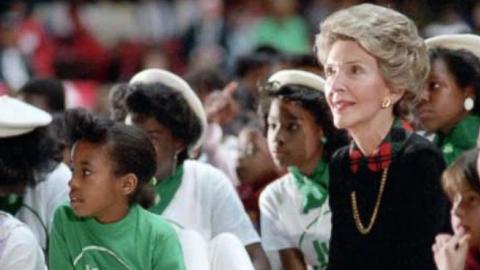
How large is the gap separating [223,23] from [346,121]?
6.28m

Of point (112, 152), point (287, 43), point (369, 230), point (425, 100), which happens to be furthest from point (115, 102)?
point (287, 43)

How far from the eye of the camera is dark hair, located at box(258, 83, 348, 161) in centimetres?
487

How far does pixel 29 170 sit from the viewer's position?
15.7ft

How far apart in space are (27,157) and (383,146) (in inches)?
49.4

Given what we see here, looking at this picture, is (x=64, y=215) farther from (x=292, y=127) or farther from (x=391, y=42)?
(x=391, y=42)

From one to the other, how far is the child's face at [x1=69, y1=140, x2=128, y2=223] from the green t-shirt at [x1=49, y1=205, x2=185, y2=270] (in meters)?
0.04

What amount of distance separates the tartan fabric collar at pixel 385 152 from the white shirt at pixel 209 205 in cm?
97

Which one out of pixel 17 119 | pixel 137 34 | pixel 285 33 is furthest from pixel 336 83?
pixel 137 34

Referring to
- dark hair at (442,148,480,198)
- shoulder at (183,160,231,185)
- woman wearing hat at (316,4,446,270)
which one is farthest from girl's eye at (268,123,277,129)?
dark hair at (442,148,480,198)

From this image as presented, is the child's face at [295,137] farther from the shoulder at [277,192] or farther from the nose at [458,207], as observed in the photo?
the nose at [458,207]

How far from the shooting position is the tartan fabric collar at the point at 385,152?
13.0 ft

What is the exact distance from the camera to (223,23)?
33.5ft

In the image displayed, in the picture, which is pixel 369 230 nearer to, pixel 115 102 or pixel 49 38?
pixel 115 102

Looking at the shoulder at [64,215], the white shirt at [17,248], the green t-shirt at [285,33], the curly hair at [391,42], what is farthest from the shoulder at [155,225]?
the green t-shirt at [285,33]
